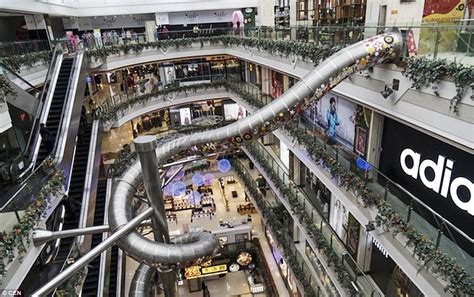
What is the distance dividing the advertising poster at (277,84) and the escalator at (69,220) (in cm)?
1056

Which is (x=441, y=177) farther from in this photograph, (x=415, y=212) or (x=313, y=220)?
(x=313, y=220)

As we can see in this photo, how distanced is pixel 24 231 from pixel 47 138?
15.9ft

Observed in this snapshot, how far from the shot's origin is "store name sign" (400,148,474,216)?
723 cm

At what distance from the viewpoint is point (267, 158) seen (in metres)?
19.4

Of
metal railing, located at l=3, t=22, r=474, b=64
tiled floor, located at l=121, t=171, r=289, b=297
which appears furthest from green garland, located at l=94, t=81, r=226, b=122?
tiled floor, located at l=121, t=171, r=289, b=297

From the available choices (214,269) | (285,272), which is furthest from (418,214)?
(214,269)

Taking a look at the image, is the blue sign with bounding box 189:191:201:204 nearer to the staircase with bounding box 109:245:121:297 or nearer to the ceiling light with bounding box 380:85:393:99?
the staircase with bounding box 109:245:121:297

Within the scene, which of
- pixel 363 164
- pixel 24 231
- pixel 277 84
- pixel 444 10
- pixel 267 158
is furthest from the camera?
pixel 277 84

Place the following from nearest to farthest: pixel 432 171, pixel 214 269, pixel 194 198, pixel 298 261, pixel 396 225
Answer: pixel 396 225
pixel 432 171
pixel 298 261
pixel 214 269
pixel 194 198

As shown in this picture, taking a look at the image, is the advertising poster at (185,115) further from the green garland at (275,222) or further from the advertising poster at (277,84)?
the advertising poster at (277,84)

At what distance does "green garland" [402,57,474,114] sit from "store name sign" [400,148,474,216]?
1954 millimetres

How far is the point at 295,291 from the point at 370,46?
14791 millimetres

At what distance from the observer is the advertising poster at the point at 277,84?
62.2 feet

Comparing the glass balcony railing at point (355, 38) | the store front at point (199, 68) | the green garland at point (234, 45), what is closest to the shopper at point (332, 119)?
the green garland at point (234, 45)
